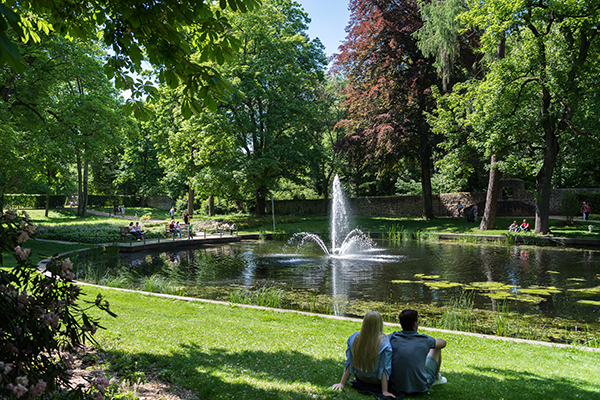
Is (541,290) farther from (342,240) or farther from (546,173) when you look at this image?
(342,240)

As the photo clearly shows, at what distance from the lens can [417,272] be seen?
1503 centimetres

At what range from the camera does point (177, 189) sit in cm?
5119

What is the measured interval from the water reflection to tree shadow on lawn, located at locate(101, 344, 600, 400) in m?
5.51

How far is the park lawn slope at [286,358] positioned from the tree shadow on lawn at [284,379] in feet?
0.04

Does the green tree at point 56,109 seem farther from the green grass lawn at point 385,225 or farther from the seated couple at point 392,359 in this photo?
the seated couple at point 392,359

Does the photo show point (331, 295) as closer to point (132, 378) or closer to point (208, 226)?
point (132, 378)

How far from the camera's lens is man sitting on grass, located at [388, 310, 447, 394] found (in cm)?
455

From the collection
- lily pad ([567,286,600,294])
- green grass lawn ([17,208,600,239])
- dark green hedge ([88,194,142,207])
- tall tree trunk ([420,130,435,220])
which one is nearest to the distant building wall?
dark green hedge ([88,194,142,207])

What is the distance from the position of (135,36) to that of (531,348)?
719cm

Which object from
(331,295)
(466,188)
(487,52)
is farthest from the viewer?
(466,188)

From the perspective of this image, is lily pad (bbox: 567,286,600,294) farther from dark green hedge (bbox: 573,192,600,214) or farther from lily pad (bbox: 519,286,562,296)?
dark green hedge (bbox: 573,192,600,214)

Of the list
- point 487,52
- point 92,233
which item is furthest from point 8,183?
point 487,52

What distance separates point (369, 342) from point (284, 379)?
3.53ft

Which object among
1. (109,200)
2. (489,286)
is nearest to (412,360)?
(489,286)
